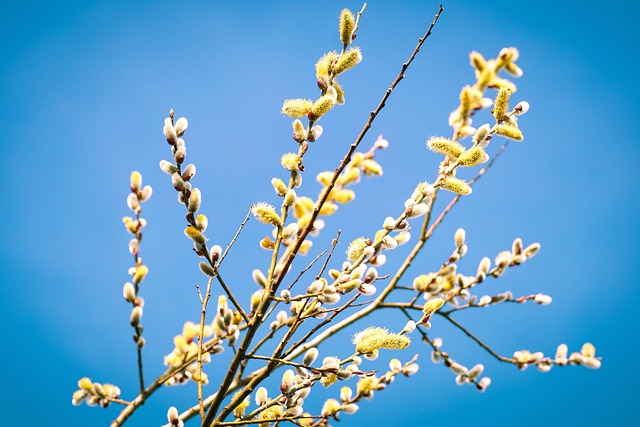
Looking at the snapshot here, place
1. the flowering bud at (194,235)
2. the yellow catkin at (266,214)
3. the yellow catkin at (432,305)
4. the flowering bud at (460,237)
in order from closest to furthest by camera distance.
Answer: the flowering bud at (194,235)
the yellow catkin at (266,214)
the yellow catkin at (432,305)
the flowering bud at (460,237)

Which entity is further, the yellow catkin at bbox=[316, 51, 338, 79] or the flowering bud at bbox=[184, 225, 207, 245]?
the yellow catkin at bbox=[316, 51, 338, 79]

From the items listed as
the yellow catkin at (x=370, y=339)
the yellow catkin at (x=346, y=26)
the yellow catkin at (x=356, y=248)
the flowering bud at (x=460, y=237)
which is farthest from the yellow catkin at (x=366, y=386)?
the yellow catkin at (x=346, y=26)

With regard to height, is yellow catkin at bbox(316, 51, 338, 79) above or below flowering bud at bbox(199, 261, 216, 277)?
above

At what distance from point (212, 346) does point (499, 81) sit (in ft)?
3.70

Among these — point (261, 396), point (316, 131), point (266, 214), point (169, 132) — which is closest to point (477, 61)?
point (316, 131)

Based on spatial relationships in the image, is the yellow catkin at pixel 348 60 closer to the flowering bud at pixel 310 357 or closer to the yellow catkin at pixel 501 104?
the yellow catkin at pixel 501 104

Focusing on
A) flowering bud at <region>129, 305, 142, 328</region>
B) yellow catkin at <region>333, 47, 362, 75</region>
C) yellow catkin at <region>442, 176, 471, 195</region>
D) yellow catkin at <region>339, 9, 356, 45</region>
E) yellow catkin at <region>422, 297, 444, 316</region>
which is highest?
yellow catkin at <region>339, 9, 356, 45</region>

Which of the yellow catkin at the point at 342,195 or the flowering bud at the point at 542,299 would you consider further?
the flowering bud at the point at 542,299

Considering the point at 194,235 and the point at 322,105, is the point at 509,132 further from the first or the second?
the point at 194,235

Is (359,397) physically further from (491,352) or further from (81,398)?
(81,398)

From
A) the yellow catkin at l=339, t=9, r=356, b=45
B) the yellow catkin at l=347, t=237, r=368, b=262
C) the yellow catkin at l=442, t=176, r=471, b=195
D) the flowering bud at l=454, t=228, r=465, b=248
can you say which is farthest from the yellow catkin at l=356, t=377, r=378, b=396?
the yellow catkin at l=339, t=9, r=356, b=45

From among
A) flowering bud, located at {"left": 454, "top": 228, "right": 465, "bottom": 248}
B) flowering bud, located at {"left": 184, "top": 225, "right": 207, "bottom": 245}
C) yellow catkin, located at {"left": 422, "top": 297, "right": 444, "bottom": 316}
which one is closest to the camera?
flowering bud, located at {"left": 184, "top": 225, "right": 207, "bottom": 245}

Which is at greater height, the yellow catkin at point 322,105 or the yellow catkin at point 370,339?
the yellow catkin at point 322,105

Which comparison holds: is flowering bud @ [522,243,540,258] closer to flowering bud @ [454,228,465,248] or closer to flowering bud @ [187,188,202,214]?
flowering bud @ [454,228,465,248]
